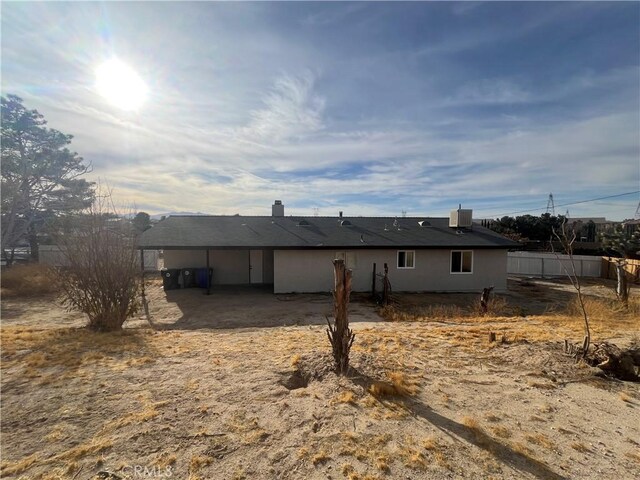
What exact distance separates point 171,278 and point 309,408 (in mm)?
13304

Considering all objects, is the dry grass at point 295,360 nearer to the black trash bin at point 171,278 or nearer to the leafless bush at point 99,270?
the leafless bush at point 99,270

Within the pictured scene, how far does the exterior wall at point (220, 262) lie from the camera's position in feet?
53.4

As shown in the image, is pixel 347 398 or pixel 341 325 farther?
pixel 341 325

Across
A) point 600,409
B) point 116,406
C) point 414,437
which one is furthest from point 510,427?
point 116,406

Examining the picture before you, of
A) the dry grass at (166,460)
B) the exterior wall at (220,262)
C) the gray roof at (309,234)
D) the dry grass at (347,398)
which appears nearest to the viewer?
the dry grass at (166,460)

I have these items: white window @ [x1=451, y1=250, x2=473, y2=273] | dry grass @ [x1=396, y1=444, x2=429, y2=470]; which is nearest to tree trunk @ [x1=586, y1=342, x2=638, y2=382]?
dry grass @ [x1=396, y1=444, x2=429, y2=470]

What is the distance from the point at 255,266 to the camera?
56.0 feet

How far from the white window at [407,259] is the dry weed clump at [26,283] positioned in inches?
625

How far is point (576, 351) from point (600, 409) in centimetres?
193

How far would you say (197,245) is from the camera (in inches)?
552

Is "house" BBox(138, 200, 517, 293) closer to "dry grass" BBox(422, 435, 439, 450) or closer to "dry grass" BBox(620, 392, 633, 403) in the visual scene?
"dry grass" BBox(620, 392, 633, 403)

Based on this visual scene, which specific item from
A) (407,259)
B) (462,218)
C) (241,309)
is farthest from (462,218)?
(241,309)

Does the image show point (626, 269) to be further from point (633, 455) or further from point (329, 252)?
point (633, 455)

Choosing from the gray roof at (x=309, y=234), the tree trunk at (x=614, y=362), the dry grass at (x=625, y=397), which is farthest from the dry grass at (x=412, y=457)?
the gray roof at (x=309, y=234)
